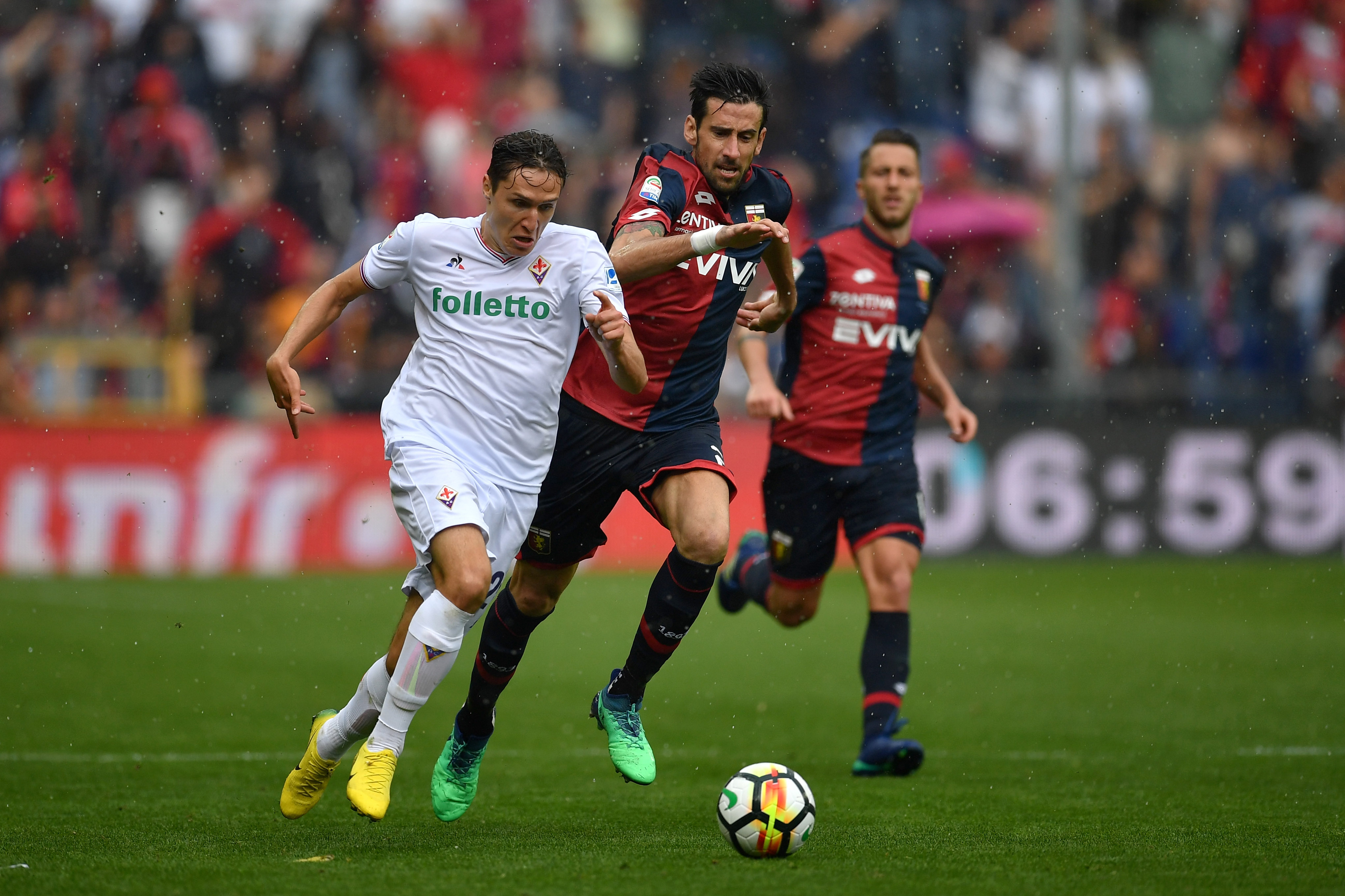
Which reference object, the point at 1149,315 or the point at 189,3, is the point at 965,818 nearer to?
the point at 1149,315

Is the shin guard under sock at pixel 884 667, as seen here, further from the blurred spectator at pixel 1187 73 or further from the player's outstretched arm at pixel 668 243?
the blurred spectator at pixel 1187 73

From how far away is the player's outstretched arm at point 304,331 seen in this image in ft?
17.2

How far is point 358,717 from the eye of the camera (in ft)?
17.8

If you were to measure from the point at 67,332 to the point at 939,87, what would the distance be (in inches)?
364

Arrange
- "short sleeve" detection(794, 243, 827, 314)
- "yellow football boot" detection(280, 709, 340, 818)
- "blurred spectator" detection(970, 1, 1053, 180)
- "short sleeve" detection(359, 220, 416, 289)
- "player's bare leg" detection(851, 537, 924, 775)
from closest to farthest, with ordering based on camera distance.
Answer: "yellow football boot" detection(280, 709, 340, 818)
"short sleeve" detection(359, 220, 416, 289)
"player's bare leg" detection(851, 537, 924, 775)
"short sleeve" detection(794, 243, 827, 314)
"blurred spectator" detection(970, 1, 1053, 180)

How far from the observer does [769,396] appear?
6801 mm

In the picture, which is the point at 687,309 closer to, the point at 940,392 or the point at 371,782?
the point at 940,392

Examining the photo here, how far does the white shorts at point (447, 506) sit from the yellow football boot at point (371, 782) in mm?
612

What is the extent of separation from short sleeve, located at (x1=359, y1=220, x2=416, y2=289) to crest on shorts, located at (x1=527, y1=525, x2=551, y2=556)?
114 cm

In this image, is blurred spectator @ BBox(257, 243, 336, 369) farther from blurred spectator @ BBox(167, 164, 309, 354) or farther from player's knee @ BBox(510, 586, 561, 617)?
player's knee @ BBox(510, 586, 561, 617)

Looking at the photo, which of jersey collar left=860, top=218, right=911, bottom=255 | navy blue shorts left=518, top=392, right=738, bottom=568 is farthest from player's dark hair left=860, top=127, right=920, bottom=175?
navy blue shorts left=518, top=392, right=738, bottom=568

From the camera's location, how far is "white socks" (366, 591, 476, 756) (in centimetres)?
522

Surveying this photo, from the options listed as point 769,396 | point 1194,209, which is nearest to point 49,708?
point 769,396

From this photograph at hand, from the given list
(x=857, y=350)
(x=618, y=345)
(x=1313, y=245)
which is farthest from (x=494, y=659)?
(x=1313, y=245)
